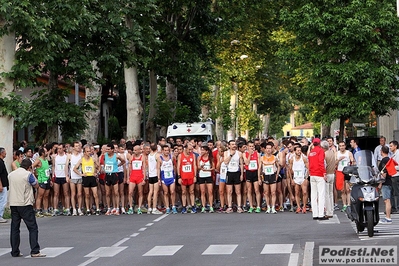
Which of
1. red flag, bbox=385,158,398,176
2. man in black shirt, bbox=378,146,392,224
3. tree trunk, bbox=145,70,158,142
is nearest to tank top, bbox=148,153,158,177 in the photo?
man in black shirt, bbox=378,146,392,224

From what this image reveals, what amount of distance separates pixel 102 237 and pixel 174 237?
1.50m

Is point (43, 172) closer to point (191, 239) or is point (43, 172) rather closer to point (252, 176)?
point (252, 176)

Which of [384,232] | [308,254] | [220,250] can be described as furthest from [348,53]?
[308,254]

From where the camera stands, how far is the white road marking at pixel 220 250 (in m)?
15.9

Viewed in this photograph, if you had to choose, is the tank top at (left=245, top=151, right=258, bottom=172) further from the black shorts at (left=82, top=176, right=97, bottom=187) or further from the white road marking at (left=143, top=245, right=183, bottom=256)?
the white road marking at (left=143, top=245, right=183, bottom=256)

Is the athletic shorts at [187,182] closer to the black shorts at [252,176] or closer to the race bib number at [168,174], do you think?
the race bib number at [168,174]

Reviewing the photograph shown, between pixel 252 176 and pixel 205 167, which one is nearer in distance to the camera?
pixel 252 176

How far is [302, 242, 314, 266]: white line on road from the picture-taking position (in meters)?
13.7

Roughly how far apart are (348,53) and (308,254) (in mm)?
19756

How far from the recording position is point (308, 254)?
14664 mm

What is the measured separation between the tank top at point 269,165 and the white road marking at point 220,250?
7924mm

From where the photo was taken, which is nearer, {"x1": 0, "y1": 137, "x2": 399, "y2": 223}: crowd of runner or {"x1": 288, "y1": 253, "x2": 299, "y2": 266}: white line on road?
{"x1": 288, "y1": 253, "x2": 299, "y2": 266}: white line on road

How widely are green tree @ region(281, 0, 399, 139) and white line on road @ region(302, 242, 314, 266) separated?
55.8 ft

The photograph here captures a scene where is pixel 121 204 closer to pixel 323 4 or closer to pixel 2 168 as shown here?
pixel 2 168
